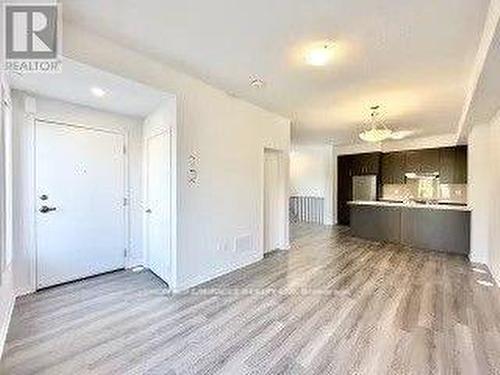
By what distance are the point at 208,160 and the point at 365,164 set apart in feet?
20.2

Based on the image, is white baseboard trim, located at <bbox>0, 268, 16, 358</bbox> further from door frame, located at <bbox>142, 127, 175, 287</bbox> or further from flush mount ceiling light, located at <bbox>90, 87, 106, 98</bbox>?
flush mount ceiling light, located at <bbox>90, 87, 106, 98</bbox>

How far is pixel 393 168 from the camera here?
8.05 metres

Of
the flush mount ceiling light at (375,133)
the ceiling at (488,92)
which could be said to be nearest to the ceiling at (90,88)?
the ceiling at (488,92)

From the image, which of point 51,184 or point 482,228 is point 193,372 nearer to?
point 51,184

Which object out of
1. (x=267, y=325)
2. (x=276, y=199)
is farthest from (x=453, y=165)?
(x=267, y=325)

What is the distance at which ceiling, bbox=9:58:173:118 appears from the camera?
110 inches

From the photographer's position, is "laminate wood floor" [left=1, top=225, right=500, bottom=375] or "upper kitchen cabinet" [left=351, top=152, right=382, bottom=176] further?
"upper kitchen cabinet" [left=351, top=152, right=382, bottom=176]

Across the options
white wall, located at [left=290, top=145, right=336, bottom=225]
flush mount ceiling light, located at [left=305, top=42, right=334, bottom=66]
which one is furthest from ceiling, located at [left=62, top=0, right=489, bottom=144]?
white wall, located at [left=290, top=145, right=336, bottom=225]

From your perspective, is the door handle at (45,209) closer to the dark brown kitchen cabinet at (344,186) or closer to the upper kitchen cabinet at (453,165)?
the dark brown kitchen cabinet at (344,186)

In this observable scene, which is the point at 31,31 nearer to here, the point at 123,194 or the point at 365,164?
the point at 123,194

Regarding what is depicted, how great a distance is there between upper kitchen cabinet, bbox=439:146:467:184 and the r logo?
26.4 ft

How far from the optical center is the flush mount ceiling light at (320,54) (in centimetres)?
273

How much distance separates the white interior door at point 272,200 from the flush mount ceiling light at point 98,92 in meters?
2.97

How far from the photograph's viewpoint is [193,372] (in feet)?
6.57
